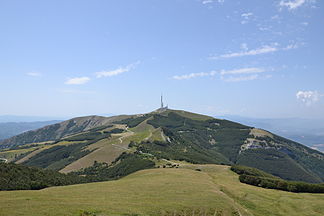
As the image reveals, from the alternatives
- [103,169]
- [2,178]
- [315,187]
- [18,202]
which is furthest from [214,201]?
[103,169]

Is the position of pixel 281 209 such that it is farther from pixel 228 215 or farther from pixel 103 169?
pixel 103 169

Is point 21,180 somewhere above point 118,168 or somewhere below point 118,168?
above

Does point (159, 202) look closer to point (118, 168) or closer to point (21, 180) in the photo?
point (21, 180)

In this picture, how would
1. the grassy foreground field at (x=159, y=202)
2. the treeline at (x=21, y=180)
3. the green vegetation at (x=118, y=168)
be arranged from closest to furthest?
the grassy foreground field at (x=159, y=202) < the treeline at (x=21, y=180) < the green vegetation at (x=118, y=168)

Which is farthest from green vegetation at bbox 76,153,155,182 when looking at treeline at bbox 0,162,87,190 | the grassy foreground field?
the grassy foreground field

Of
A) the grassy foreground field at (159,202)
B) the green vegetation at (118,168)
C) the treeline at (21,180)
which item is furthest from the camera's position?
the green vegetation at (118,168)


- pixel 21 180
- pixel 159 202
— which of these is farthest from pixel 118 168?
pixel 159 202

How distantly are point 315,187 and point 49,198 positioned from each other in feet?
216

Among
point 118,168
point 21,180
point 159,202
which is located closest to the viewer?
point 159,202

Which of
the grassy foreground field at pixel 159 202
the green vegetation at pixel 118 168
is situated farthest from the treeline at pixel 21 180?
the green vegetation at pixel 118 168

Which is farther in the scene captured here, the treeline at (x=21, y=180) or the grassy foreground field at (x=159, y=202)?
the treeline at (x=21, y=180)

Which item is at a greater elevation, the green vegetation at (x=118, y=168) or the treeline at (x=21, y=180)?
the treeline at (x=21, y=180)

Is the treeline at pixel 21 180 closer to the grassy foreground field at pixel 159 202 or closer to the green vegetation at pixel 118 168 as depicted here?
the grassy foreground field at pixel 159 202

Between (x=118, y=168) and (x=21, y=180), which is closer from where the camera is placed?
(x=21, y=180)
